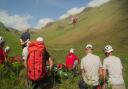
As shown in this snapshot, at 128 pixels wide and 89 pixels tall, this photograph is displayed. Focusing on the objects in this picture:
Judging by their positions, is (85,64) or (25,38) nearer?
(85,64)

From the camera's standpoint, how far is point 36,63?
1088 centimetres

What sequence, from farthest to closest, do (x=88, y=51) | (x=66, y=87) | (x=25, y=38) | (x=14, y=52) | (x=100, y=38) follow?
(x=100, y=38), (x=14, y=52), (x=25, y=38), (x=88, y=51), (x=66, y=87)

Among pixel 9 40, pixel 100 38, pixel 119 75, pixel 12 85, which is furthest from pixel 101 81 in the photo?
pixel 100 38

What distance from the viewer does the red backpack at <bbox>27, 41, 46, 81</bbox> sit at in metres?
10.8

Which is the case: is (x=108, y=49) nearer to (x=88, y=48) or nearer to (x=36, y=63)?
(x=88, y=48)

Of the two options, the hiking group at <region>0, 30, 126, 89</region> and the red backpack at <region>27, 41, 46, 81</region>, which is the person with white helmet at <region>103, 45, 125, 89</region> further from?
the red backpack at <region>27, 41, 46, 81</region>

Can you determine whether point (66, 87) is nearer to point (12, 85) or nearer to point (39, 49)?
point (12, 85)

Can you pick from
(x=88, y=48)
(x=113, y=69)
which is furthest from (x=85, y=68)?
(x=113, y=69)

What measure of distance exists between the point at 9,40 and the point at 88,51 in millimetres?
19873

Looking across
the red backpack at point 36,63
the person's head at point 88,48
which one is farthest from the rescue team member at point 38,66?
the person's head at point 88,48

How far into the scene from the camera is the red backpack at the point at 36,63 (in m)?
10.8

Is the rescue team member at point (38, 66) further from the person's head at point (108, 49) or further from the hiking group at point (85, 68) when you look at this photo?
the person's head at point (108, 49)

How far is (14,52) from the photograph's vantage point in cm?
2745

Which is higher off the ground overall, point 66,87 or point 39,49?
point 39,49
